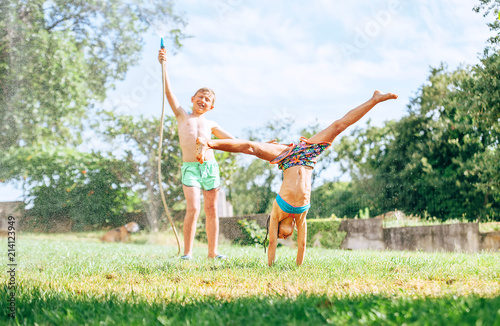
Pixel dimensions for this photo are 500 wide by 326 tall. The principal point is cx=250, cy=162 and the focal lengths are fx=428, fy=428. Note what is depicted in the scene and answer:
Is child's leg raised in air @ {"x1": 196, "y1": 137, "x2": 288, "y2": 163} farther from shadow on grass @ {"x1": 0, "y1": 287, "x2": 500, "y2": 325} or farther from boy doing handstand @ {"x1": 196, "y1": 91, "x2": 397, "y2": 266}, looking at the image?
shadow on grass @ {"x1": 0, "y1": 287, "x2": 500, "y2": 325}

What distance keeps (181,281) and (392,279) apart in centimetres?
145

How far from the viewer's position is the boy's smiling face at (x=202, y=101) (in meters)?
4.79

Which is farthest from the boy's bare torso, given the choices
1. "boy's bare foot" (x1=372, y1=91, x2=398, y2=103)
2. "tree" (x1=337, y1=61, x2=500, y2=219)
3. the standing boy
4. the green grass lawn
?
"tree" (x1=337, y1=61, x2=500, y2=219)

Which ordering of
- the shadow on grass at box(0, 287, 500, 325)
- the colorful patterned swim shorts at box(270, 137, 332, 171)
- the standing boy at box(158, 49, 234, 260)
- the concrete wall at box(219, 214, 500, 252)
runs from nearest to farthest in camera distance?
the shadow on grass at box(0, 287, 500, 325) → the colorful patterned swim shorts at box(270, 137, 332, 171) → the standing boy at box(158, 49, 234, 260) → the concrete wall at box(219, 214, 500, 252)

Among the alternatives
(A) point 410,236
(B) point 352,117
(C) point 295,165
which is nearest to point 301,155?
(C) point 295,165

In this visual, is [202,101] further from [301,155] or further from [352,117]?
[352,117]

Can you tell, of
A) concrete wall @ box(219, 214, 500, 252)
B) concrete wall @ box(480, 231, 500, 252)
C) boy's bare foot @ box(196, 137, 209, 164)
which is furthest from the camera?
concrete wall @ box(219, 214, 500, 252)

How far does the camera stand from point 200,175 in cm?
462

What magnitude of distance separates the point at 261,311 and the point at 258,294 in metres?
0.39

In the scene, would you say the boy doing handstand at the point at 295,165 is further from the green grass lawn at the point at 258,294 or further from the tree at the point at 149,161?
the tree at the point at 149,161

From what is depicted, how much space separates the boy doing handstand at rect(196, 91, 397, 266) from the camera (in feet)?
11.3

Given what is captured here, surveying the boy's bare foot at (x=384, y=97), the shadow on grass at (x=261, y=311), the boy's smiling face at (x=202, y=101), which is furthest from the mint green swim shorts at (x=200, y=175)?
the shadow on grass at (x=261, y=311)

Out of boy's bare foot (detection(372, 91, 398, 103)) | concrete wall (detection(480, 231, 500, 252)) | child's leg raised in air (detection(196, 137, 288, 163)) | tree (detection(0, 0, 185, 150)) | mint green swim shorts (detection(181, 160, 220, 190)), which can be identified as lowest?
concrete wall (detection(480, 231, 500, 252))

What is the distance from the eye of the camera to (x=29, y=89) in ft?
36.7
